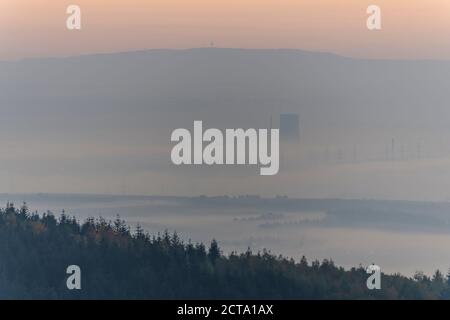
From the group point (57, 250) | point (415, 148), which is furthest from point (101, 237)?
point (415, 148)

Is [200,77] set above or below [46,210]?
above

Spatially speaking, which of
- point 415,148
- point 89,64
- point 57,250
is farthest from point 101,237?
point 415,148
